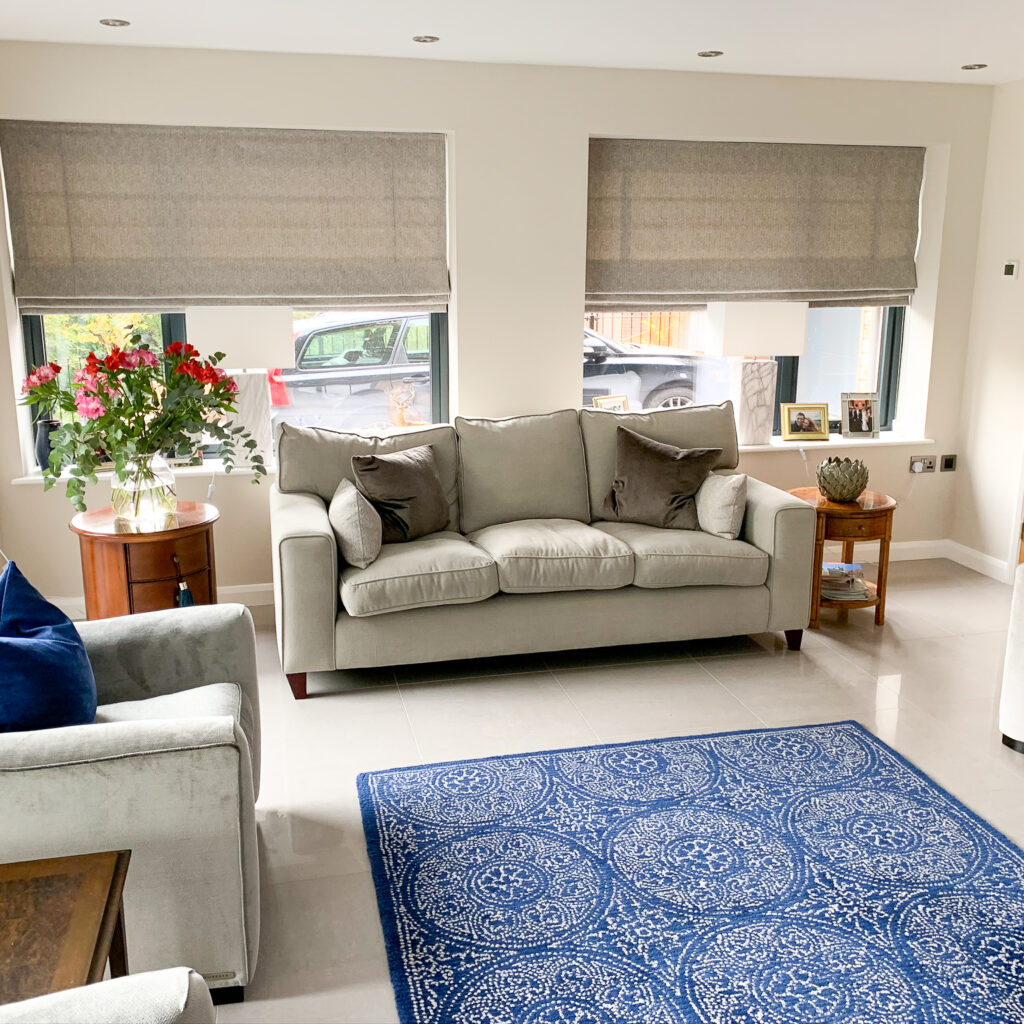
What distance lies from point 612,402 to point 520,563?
1655 millimetres

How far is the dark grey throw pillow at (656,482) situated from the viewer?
448cm

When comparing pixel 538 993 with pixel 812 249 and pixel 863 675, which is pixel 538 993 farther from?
pixel 812 249

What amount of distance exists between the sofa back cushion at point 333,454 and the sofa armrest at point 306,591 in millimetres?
430

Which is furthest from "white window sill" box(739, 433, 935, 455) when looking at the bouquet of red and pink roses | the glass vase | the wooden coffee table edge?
the wooden coffee table edge

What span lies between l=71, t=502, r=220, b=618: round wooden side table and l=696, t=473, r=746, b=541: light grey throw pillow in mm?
2007

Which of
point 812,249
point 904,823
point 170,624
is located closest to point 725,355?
point 812,249

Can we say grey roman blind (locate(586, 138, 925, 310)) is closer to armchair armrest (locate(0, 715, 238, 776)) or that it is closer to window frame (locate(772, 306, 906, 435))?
window frame (locate(772, 306, 906, 435))

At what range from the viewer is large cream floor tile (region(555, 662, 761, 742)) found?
3.74m

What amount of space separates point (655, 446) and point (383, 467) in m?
1.20

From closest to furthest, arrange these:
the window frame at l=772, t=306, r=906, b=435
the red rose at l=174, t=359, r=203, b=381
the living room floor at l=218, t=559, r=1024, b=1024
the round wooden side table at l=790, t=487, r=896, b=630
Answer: the living room floor at l=218, t=559, r=1024, b=1024, the red rose at l=174, t=359, r=203, b=381, the round wooden side table at l=790, t=487, r=896, b=630, the window frame at l=772, t=306, r=906, b=435

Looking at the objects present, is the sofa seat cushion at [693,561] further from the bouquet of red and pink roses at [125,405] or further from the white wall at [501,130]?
the bouquet of red and pink roses at [125,405]

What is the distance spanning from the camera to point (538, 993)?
2393mm

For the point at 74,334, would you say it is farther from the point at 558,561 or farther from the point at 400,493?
the point at 558,561

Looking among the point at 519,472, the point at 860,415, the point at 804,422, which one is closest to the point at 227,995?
the point at 519,472
